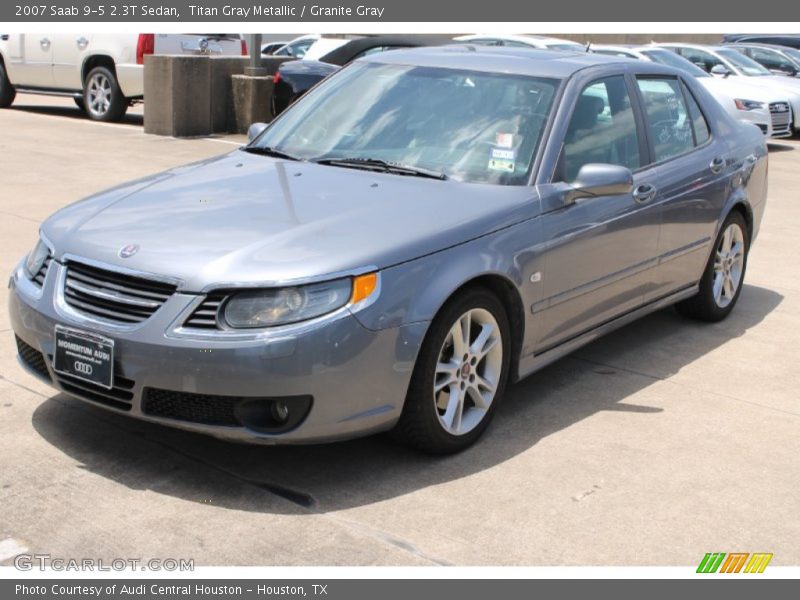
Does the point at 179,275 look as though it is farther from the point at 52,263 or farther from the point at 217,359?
the point at 52,263

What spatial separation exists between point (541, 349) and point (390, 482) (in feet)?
3.70

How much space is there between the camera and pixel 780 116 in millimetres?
17047

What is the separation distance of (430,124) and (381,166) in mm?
347

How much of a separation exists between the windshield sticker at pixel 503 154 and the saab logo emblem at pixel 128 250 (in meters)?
1.72

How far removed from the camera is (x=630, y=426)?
202 inches

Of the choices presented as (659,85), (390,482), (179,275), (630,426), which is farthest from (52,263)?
(659,85)

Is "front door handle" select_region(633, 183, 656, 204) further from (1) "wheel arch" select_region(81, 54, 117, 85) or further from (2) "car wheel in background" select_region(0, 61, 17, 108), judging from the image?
(2) "car wheel in background" select_region(0, 61, 17, 108)

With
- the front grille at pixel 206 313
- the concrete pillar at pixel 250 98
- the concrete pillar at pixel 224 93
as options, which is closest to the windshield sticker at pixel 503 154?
the front grille at pixel 206 313

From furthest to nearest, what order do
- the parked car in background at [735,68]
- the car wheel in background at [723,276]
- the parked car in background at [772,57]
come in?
the parked car in background at [772,57] → the parked car in background at [735,68] → the car wheel in background at [723,276]

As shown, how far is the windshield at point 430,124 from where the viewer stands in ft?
16.9

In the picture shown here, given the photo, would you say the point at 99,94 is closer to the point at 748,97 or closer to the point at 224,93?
the point at 224,93

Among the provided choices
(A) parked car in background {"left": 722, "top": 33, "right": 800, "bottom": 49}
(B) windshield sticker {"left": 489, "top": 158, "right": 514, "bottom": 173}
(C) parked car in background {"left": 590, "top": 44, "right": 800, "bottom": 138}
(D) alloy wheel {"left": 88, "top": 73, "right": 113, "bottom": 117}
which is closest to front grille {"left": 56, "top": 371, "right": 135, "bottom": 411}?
(B) windshield sticker {"left": 489, "top": 158, "right": 514, "bottom": 173}

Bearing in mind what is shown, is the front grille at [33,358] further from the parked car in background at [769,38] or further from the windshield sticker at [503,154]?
the parked car in background at [769,38]

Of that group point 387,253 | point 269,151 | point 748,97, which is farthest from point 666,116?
point 748,97
